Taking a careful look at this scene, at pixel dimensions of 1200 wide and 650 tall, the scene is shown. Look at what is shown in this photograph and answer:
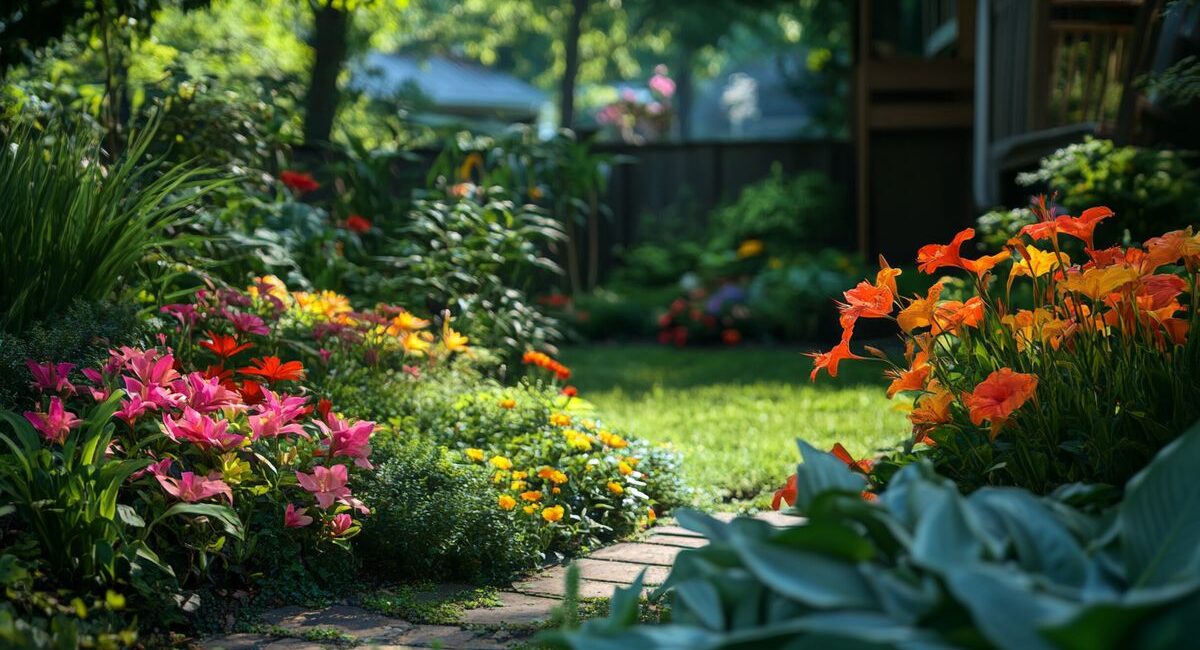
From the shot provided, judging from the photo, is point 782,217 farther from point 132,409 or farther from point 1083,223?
point 132,409

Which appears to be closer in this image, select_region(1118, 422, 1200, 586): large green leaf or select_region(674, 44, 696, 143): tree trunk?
select_region(1118, 422, 1200, 586): large green leaf

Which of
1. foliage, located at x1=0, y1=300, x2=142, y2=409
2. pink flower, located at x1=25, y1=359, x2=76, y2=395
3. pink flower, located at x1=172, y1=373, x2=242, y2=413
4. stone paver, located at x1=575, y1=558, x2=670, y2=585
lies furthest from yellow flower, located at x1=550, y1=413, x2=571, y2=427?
pink flower, located at x1=25, y1=359, x2=76, y2=395

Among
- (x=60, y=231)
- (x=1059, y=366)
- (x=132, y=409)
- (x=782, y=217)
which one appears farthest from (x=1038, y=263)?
(x=782, y=217)

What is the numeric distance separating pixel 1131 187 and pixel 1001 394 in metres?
3.57

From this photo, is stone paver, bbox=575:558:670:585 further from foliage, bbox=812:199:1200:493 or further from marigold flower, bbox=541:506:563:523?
foliage, bbox=812:199:1200:493

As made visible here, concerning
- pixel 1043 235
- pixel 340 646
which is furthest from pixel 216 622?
pixel 1043 235

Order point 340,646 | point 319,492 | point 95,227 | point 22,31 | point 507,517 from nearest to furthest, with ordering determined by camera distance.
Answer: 1. point 340,646
2. point 319,492
3. point 507,517
4. point 95,227
5. point 22,31

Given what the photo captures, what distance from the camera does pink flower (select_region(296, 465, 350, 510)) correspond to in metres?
2.82

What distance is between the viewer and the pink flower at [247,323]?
3.62 metres

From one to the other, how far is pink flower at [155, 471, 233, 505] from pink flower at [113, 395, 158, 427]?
0.58ft

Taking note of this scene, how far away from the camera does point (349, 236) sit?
5391 mm

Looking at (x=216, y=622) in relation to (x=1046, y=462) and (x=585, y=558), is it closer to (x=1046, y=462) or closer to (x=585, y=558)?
(x=585, y=558)

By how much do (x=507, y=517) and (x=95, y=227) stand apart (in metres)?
1.56

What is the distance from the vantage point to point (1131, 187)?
5445mm
